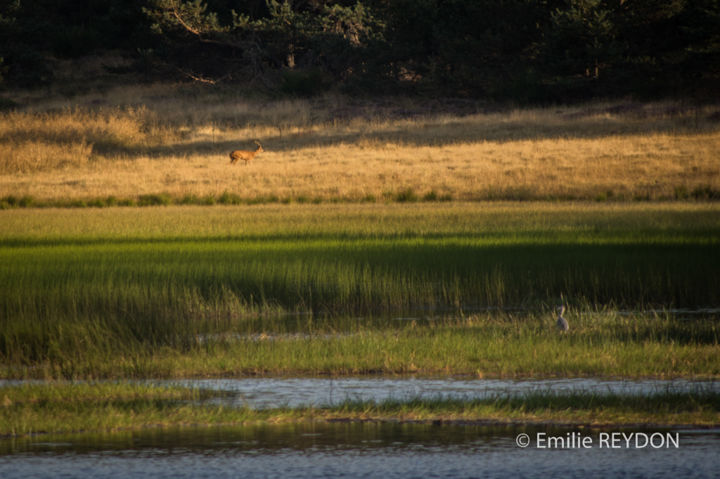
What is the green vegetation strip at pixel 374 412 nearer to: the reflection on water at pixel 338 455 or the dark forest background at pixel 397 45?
the reflection on water at pixel 338 455

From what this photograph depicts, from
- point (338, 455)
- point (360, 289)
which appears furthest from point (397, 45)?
point (338, 455)

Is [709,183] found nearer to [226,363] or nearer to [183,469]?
[226,363]

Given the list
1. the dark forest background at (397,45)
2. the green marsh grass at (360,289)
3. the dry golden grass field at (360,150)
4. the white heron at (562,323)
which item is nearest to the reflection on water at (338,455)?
the green marsh grass at (360,289)

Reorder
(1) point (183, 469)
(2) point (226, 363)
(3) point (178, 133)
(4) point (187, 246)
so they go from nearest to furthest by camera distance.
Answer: (1) point (183, 469)
(2) point (226, 363)
(4) point (187, 246)
(3) point (178, 133)

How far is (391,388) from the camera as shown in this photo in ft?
37.5

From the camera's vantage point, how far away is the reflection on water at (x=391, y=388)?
10906 mm

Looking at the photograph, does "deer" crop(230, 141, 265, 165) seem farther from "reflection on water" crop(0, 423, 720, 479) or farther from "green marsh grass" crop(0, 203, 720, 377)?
"reflection on water" crop(0, 423, 720, 479)

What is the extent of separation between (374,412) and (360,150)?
3972 cm

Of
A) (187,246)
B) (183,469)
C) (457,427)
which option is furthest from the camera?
(187,246)

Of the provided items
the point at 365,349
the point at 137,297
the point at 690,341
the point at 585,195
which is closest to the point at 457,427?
the point at 365,349

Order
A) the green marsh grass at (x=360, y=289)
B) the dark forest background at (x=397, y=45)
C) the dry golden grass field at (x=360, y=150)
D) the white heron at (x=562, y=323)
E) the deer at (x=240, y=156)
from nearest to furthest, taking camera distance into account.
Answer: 1. the green marsh grass at (x=360, y=289)
2. the white heron at (x=562, y=323)
3. the dry golden grass field at (x=360, y=150)
4. the deer at (x=240, y=156)
5. the dark forest background at (x=397, y=45)

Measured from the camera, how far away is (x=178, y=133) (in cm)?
6034

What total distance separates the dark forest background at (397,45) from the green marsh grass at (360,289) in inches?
1131

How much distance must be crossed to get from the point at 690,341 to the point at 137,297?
8.71 meters
